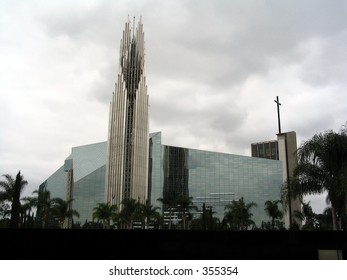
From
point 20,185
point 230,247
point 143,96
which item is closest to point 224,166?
point 143,96

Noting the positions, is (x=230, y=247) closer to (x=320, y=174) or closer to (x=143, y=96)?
(x=320, y=174)

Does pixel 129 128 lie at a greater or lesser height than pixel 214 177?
greater

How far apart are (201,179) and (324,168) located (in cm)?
8629

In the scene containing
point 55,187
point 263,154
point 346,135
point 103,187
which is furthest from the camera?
point 263,154

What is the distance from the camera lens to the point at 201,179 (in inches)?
4208

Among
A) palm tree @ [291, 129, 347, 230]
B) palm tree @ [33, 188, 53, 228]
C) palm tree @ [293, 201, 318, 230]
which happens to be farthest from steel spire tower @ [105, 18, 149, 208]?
palm tree @ [291, 129, 347, 230]

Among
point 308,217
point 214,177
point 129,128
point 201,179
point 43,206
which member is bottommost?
point 308,217

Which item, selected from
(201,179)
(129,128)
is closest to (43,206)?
(129,128)

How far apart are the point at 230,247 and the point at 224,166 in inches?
3671

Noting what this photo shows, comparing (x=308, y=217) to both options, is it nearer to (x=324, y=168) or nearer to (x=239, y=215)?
(x=239, y=215)

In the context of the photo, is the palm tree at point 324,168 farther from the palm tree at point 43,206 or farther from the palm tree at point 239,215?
the palm tree at point 239,215

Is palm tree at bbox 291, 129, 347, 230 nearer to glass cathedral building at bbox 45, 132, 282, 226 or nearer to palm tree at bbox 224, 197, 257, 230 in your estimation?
palm tree at bbox 224, 197, 257, 230

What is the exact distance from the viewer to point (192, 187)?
10694cm

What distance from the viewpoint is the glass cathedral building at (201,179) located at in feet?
340
